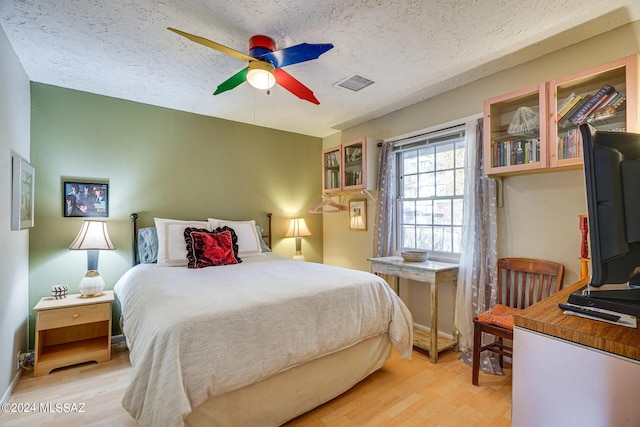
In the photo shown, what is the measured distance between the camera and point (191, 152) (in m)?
3.59

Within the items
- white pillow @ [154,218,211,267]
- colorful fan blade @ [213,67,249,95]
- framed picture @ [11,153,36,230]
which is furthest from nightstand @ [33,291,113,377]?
colorful fan blade @ [213,67,249,95]

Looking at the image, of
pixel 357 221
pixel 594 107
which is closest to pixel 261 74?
pixel 594 107

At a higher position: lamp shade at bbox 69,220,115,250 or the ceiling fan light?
the ceiling fan light

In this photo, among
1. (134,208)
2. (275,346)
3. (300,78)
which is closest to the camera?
(275,346)

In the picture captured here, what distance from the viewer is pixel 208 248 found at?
113 inches

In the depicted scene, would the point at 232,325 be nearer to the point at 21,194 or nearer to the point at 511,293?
the point at 21,194

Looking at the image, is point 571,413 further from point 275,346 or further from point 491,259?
point 491,259

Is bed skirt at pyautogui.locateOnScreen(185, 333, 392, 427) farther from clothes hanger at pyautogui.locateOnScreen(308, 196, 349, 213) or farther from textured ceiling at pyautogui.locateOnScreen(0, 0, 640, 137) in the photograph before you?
textured ceiling at pyautogui.locateOnScreen(0, 0, 640, 137)

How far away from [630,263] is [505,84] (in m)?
2.10

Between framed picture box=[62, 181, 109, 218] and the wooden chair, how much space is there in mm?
3583

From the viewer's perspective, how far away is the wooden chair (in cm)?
212

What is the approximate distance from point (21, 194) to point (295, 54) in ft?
7.62

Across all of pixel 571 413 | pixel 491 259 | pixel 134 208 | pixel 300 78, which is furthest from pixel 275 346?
pixel 134 208

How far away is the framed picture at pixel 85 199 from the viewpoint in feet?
9.37
